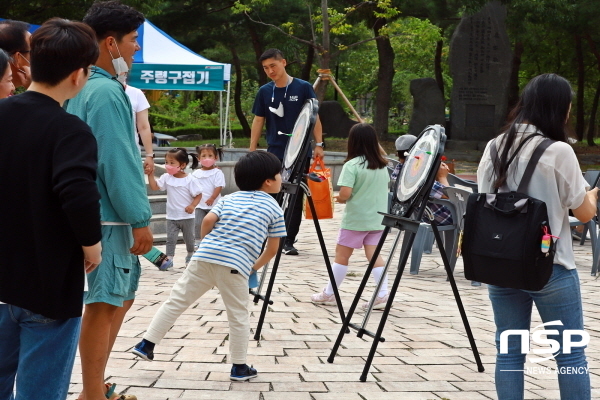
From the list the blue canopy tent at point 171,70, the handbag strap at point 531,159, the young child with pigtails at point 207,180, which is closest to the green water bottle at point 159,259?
the young child with pigtails at point 207,180

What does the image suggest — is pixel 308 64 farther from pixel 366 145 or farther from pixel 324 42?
pixel 366 145

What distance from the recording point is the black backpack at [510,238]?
10.7ft

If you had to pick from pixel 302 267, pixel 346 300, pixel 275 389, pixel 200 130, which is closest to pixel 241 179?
pixel 275 389

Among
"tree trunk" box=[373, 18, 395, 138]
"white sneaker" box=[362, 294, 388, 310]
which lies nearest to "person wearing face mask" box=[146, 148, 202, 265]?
"white sneaker" box=[362, 294, 388, 310]

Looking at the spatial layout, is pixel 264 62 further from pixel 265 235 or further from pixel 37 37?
pixel 37 37

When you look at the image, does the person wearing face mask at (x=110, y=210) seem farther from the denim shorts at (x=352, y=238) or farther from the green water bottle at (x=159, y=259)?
the green water bottle at (x=159, y=259)

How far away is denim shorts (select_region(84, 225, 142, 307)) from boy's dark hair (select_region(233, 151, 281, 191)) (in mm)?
1006

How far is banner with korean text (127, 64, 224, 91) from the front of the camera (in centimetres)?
1542

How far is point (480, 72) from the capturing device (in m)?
25.3

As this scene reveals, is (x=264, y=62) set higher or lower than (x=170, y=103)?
higher

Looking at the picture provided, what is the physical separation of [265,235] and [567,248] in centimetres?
159

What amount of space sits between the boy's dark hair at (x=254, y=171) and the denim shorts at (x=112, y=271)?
1.01 meters

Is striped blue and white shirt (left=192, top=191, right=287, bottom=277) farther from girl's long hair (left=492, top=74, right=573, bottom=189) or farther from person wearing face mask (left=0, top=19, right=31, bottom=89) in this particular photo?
girl's long hair (left=492, top=74, right=573, bottom=189)

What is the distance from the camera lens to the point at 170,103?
152 feet
